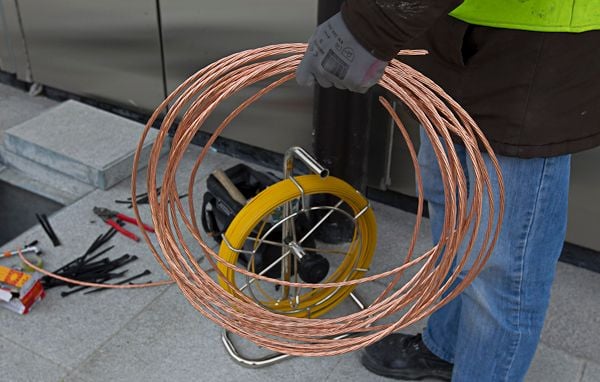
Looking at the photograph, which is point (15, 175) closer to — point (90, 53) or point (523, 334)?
point (90, 53)

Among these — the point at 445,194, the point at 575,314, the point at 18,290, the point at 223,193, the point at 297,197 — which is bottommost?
the point at 575,314

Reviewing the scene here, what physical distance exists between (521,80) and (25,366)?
149 centimetres

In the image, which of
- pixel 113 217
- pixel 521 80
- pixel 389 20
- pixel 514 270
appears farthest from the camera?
pixel 113 217

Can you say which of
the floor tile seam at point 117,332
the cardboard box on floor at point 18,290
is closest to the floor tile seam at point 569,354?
the floor tile seam at point 117,332

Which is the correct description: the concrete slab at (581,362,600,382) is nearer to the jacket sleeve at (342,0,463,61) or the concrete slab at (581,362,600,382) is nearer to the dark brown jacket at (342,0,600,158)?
the dark brown jacket at (342,0,600,158)

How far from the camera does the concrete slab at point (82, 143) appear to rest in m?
2.65

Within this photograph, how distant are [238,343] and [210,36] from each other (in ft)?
4.35

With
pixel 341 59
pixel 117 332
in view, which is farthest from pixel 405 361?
pixel 341 59

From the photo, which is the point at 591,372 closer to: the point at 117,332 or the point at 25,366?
the point at 117,332

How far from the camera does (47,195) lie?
2.68m

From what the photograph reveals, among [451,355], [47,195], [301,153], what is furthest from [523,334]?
A: [47,195]

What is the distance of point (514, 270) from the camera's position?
1364 mm

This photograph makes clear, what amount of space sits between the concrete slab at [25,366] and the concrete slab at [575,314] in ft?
4.67

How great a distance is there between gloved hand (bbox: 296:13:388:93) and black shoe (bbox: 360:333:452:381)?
94 cm
